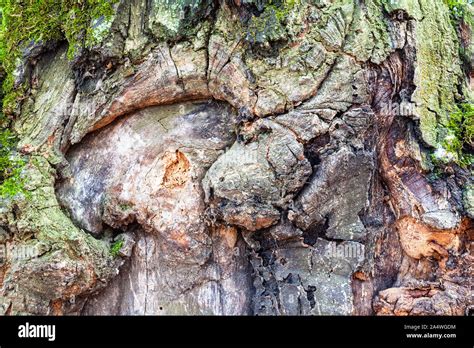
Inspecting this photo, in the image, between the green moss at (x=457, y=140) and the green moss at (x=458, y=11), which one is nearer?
the green moss at (x=457, y=140)

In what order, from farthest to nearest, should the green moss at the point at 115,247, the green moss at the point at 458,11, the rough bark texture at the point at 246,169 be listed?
the green moss at the point at 458,11 < the green moss at the point at 115,247 < the rough bark texture at the point at 246,169

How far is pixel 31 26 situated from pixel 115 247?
6.24 ft

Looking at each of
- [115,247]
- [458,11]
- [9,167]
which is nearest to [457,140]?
[458,11]

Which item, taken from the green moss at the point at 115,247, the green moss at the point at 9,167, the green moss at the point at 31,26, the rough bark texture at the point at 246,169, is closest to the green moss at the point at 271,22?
the rough bark texture at the point at 246,169

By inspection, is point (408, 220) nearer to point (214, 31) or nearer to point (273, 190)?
point (273, 190)

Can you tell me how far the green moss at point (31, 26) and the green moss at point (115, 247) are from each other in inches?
52.9

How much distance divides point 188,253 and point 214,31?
171 cm

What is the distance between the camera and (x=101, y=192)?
13.7 feet

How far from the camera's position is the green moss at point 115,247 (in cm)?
407

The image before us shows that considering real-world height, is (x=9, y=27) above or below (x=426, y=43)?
above

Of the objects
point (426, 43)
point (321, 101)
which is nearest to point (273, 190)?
point (321, 101)

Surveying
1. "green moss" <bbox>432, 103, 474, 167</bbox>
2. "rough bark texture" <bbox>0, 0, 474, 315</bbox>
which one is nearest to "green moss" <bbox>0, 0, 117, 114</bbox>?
"rough bark texture" <bbox>0, 0, 474, 315</bbox>

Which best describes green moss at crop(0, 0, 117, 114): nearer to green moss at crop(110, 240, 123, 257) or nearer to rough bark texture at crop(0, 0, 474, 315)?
rough bark texture at crop(0, 0, 474, 315)

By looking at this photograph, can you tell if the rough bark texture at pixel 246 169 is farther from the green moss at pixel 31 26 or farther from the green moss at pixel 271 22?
the green moss at pixel 31 26
